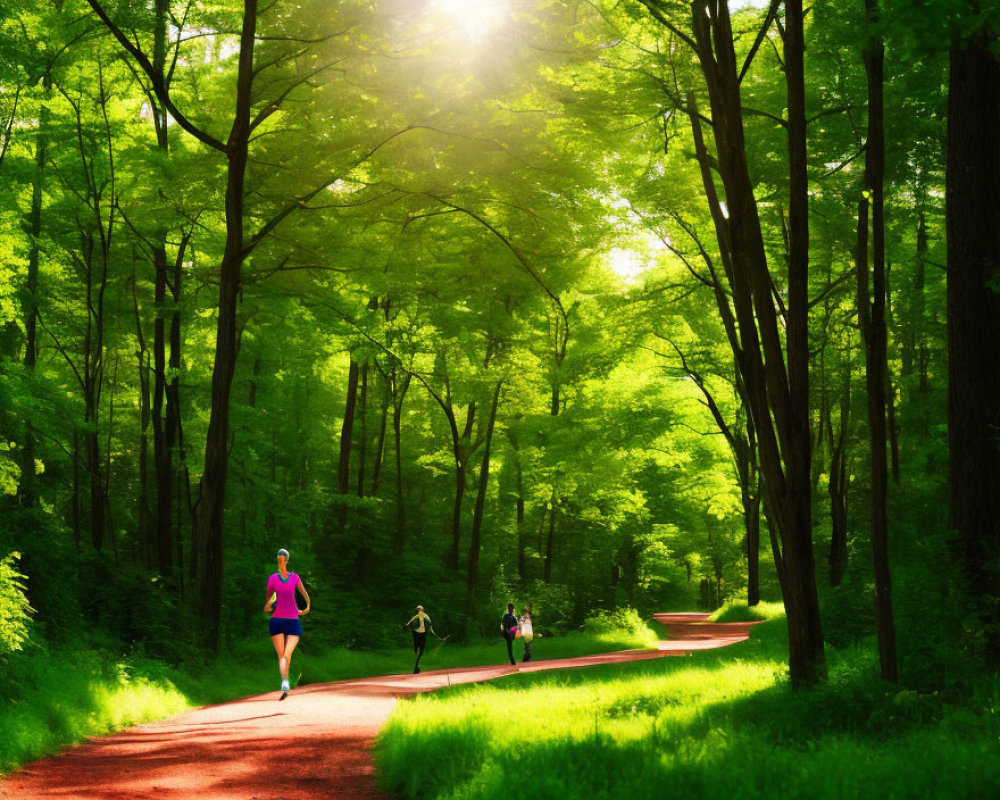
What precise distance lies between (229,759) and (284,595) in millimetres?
3841

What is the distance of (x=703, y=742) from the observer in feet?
20.1

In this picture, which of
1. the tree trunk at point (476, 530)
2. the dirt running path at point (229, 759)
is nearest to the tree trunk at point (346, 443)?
the tree trunk at point (476, 530)

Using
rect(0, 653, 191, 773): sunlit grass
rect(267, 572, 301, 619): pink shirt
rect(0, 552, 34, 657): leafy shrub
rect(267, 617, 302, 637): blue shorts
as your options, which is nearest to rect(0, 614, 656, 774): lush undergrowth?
rect(0, 653, 191, 773): sunlit grass

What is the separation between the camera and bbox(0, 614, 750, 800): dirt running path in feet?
20.9

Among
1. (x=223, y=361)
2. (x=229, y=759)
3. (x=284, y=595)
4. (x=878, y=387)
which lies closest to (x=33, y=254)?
(x=223, y=361)

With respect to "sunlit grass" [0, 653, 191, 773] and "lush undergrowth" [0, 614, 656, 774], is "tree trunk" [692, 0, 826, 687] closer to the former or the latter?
"lush undergrowth" [0, 614, 656, 774]

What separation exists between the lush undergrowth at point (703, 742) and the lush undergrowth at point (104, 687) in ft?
9.23

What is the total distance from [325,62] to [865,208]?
8.73 m

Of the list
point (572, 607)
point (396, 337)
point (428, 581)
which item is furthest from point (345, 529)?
point (396, 337)

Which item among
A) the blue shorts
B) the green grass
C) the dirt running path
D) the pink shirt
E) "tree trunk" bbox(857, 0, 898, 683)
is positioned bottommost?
the green grass

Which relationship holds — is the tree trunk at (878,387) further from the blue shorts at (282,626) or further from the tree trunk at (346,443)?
the tree trunk at (346,443)

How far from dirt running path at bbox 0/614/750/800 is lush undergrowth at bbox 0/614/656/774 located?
249 mm

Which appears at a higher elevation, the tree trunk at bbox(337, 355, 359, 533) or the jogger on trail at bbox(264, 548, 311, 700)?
the tree trunk at bbox(337, 355, 359, 533)

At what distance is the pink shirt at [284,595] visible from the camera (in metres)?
11.3
